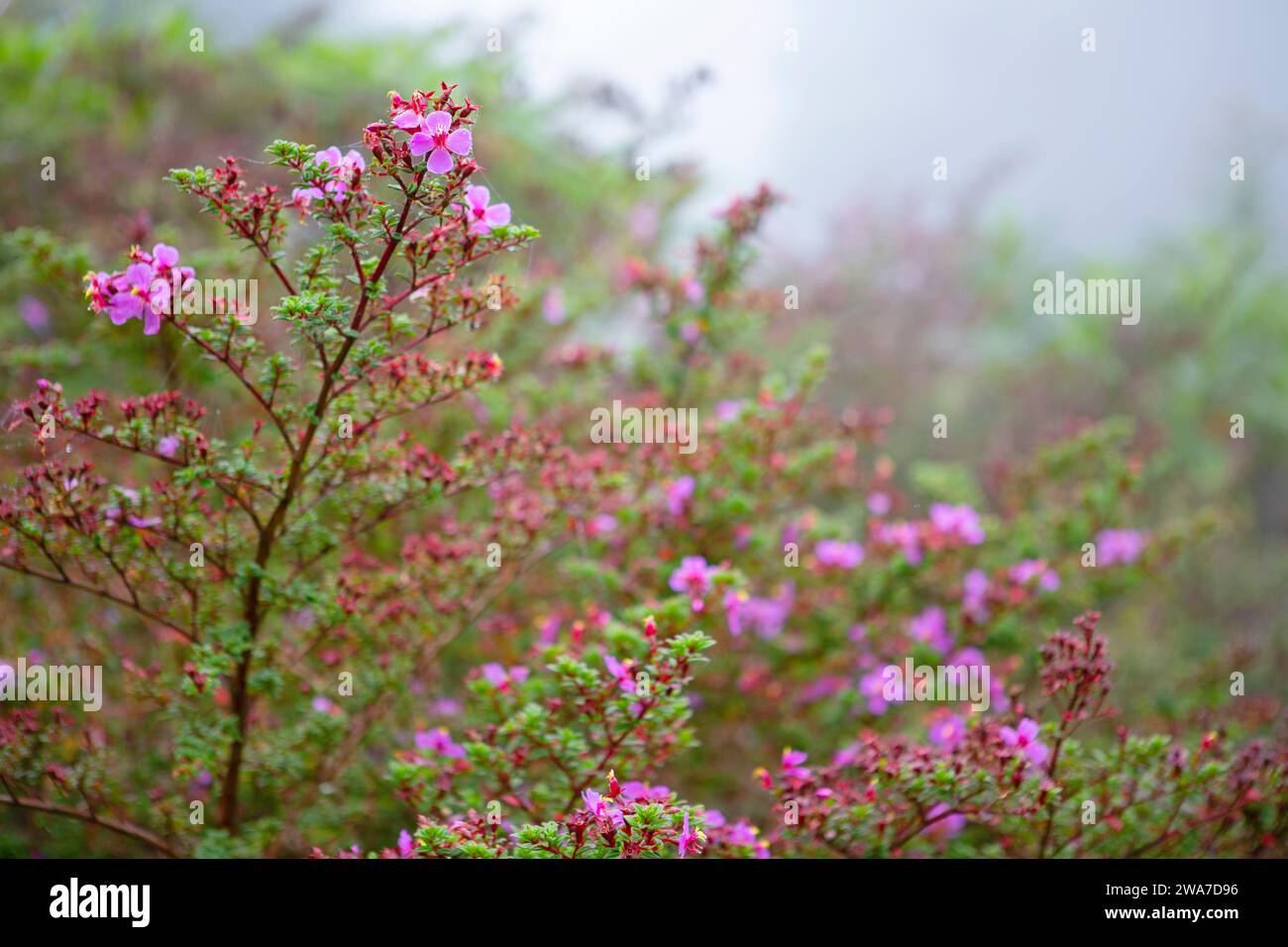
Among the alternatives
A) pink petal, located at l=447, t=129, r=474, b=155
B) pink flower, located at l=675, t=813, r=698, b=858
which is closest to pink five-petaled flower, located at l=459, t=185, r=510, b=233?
pink petal, located at l=447, t=129, r=474, b=155

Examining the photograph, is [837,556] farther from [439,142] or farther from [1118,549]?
[439,142]

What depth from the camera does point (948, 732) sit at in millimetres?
2092

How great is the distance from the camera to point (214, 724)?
203 cm

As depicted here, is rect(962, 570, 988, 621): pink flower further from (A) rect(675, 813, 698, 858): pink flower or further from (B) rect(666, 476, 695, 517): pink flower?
(A) rect(675, 813, 698, 858): pink flower

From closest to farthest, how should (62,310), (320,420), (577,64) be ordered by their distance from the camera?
(320,420) < (62,310) < (577,64)

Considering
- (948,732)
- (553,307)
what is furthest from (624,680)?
(553,307)

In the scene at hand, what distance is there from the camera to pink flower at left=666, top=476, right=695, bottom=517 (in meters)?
2.59

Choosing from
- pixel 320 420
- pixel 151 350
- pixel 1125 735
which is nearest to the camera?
pixel 320 420

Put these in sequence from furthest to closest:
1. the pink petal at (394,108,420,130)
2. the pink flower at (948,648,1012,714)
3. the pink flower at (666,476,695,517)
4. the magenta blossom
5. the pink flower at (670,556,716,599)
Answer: the magenta blossom
the pink flower at (948,648,1012,714)
the pink flower at (666,476,695,517)
the pink flower at (670,556,716,599)
the pink petal at (394,108,420,130)

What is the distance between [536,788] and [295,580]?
636 mm

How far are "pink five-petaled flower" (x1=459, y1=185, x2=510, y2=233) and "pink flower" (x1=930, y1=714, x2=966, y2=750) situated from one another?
135 centimetres

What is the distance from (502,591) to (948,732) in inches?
44.9
